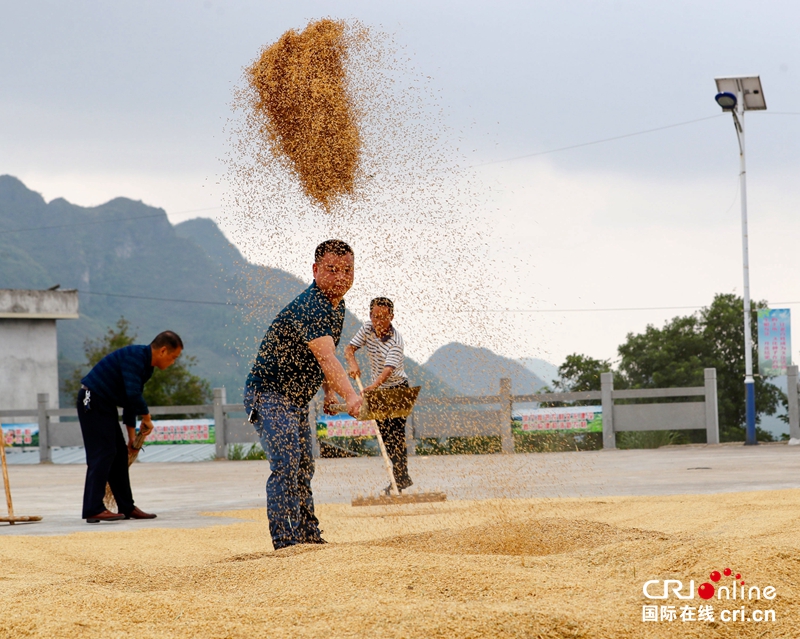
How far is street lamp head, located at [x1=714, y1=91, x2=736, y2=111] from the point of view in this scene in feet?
59.4

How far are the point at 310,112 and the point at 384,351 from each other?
9.33ft

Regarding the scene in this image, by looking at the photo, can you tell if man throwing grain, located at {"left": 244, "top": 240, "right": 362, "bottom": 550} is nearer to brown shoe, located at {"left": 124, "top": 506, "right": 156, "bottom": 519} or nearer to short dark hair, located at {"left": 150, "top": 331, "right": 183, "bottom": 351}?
short dark hair, located at {"left": 150, "top": 331, "right": 183, "bottom": 351}

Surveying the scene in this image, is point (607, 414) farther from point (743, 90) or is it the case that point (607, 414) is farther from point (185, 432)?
point (185, 432)

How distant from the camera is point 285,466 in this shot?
4.80 metres

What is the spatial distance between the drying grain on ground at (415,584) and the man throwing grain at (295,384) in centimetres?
41

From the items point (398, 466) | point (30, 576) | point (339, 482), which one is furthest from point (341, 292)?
point (339, 482)

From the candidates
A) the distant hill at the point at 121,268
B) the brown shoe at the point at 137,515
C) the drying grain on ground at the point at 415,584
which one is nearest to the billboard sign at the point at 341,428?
the brown shoe at the point at 137,515

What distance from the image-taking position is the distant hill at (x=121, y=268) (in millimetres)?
136000

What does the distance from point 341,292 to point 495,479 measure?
637 cm

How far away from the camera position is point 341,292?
4.96 meters

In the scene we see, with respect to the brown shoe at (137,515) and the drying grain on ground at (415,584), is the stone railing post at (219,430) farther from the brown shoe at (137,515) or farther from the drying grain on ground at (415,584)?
the drying grain on ground at (415,584)

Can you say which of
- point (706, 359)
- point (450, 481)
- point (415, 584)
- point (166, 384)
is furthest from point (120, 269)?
point (415, 584)

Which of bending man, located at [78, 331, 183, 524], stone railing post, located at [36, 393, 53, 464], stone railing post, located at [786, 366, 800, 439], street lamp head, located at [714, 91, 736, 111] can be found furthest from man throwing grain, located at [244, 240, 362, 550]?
stone railing post, located at [36, 393, 53, 464]

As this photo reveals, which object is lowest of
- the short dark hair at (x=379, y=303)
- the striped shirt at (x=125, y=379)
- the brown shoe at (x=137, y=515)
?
the brown shoe at (x=137, y=515)
